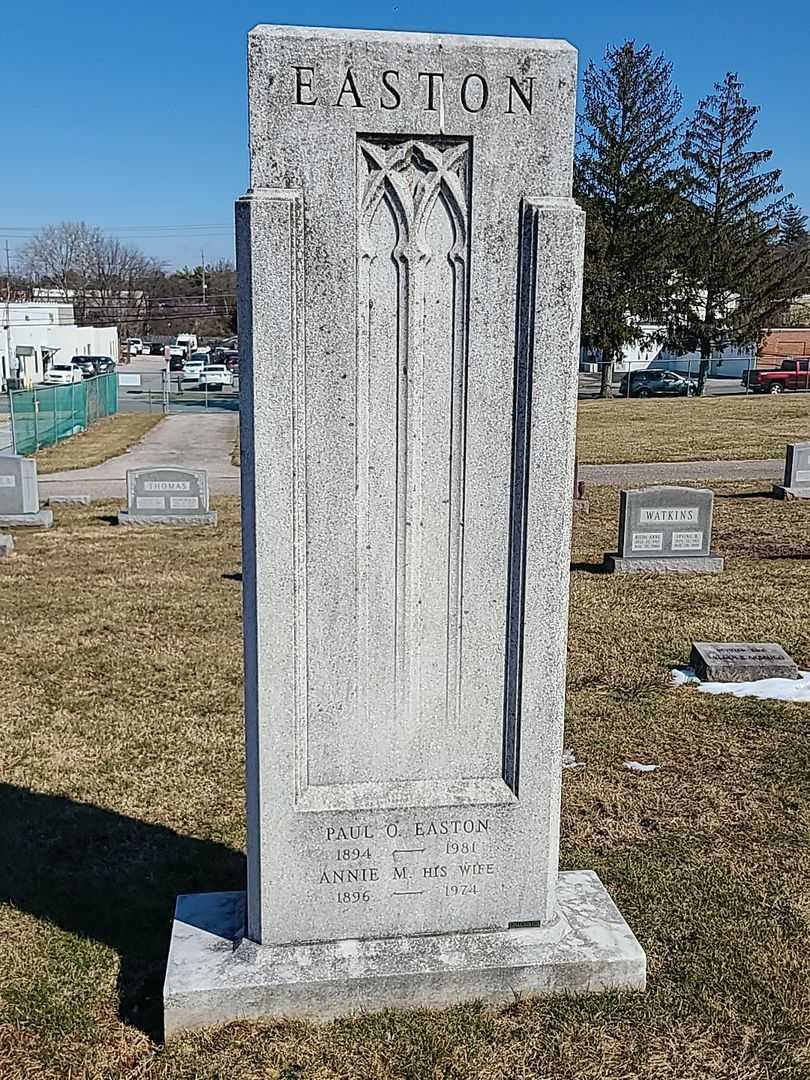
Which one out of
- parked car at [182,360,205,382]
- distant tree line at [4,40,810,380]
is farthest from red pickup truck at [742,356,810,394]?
parked car at [182,360,205,382]

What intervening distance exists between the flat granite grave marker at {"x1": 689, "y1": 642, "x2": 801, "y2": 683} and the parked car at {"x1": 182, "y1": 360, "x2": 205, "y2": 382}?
50.8 metres

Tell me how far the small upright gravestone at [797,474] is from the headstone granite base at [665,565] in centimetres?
550

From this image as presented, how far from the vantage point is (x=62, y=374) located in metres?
56.0

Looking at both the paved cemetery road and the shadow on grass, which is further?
the paved cemetery road

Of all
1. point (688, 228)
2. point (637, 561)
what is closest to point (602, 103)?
point (688, 228)

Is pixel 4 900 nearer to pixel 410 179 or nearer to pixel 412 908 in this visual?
pixel 412 908

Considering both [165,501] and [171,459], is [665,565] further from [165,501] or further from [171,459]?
[171,459]

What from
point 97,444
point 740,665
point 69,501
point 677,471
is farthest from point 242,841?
point 97,444

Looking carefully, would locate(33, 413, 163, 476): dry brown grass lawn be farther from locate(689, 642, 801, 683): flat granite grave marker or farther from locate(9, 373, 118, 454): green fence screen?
locate(689, 642, 801, 683): flat granite grave marker

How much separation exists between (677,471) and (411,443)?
17304 millimetres

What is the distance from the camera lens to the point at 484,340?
3221mm

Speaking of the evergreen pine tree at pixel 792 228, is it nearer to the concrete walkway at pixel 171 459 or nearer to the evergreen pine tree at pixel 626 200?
the evergreen pine tree at pixel 626 200

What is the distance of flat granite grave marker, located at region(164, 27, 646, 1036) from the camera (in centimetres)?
305

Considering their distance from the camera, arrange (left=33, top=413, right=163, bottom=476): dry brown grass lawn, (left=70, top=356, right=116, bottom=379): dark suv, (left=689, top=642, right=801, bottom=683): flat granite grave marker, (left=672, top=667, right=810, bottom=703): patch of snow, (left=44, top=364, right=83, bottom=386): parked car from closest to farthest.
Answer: (left=672, top=667, right=810, bottom=703): patch of snow, (left=689, top=642, right=801, bottom=683): flat granite grave marker, (left=33, top=413, right=163, bottom=476): dry brown grass lawn, (left=44, top=364, right=83, bottom=386): parked car, (left=70, top=356, right=116, bottom=379): dark suv
